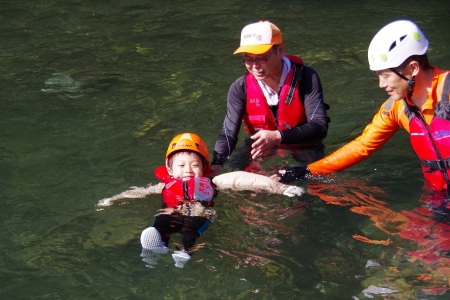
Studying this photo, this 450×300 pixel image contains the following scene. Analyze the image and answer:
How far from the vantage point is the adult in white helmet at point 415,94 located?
5.21m

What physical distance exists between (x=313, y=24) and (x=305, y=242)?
7369 millimetres

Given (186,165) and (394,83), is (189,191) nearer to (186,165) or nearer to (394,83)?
(186,165)

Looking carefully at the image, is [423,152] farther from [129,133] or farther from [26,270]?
[129,133]

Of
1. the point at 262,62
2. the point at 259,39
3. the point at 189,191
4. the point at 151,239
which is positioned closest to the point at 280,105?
the point at 262,62

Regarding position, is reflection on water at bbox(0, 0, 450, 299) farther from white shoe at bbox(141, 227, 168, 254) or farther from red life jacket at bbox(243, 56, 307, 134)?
red life jacket at bbox(243, 56, 307, 134)

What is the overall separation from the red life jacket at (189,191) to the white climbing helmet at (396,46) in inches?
73.9

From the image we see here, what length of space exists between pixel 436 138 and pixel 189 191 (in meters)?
2.18

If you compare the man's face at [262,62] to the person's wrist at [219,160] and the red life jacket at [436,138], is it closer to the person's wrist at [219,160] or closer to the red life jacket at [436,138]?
the person's wrist at [219,160]

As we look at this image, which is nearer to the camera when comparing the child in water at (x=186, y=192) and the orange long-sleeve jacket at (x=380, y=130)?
the orange long-sleeve jacket at (x=380, y=130)

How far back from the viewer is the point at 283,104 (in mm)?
7012

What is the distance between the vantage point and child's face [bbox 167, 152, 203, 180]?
6398 mm

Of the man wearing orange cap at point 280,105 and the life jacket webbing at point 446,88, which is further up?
the life jacket webbing at point 446,88

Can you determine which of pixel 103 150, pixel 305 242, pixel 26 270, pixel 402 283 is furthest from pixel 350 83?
pixel 26 270

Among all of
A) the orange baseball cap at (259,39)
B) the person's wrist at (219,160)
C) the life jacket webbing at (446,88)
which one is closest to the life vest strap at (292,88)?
the orange baseball cap at (259,39)
